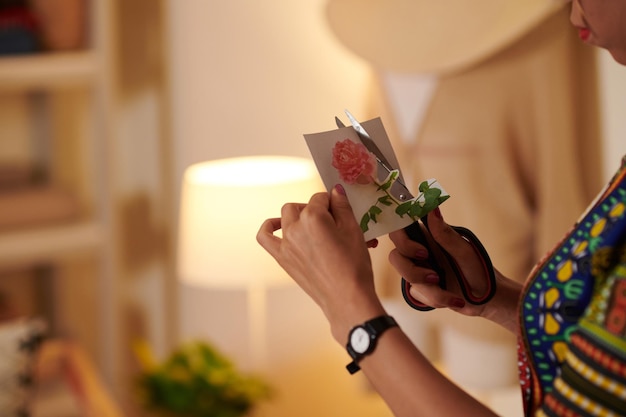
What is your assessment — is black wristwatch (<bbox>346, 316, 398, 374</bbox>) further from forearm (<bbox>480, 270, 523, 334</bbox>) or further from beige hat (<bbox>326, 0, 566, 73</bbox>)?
beige hat (<bbox>326, 0, 566, 73</bbox>)

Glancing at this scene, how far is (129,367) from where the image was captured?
2619mm

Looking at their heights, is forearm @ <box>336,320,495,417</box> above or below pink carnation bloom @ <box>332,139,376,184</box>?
below

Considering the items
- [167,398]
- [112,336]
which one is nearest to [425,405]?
[167,398]

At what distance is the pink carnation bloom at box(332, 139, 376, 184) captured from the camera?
806 mm

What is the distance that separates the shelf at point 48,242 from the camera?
6.82ft

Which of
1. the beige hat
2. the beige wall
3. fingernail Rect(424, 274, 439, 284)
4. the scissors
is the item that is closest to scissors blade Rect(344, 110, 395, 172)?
the scissors

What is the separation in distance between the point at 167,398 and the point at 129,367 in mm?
550

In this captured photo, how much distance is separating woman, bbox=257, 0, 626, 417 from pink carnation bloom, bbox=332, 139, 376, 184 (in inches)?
0.7

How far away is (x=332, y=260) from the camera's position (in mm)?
735

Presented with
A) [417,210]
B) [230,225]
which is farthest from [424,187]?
[230,225]

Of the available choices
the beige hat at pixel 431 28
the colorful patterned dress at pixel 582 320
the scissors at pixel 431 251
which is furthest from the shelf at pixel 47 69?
the colorful patterned dress at pixel 582 320

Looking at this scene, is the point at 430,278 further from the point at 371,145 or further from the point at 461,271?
the point at 371,145

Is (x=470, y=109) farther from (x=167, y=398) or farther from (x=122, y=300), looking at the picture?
(x=122, y=300)

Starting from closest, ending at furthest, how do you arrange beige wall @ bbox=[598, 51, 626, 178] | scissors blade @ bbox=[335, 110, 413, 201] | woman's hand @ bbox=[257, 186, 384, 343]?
1. woman's hand @ bbox=[257, 186, 384, 343]
2. scissors blade @ bbox=[335, 110, 413, 201]
3. beige wall @ bbox=[598, 51, 626, 178]
